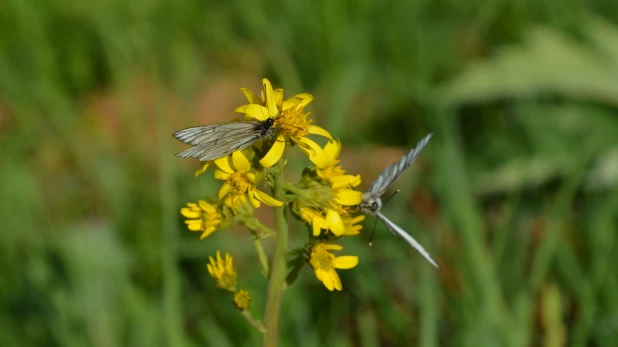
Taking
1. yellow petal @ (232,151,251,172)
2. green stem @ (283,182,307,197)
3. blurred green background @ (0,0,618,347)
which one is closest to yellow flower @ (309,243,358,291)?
green stem @ (283,182,307,197)

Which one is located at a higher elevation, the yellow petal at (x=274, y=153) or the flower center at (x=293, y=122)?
the flower center at (x=293, y=122)

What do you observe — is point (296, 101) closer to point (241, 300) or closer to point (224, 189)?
point (224, 189)

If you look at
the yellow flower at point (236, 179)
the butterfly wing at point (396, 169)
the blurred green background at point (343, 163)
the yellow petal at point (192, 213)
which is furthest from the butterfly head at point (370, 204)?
the blurred green background at point (343, 163)

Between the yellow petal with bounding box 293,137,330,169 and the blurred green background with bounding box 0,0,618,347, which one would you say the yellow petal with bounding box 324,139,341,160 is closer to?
the yellow petal with bounding box 293,137,330,169

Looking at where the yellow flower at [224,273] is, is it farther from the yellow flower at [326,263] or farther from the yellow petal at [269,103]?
the yellow petal at [269,103]

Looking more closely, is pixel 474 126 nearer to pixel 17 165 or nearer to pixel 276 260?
pixel 17 165

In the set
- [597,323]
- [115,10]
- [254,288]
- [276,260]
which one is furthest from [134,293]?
[115,10]
